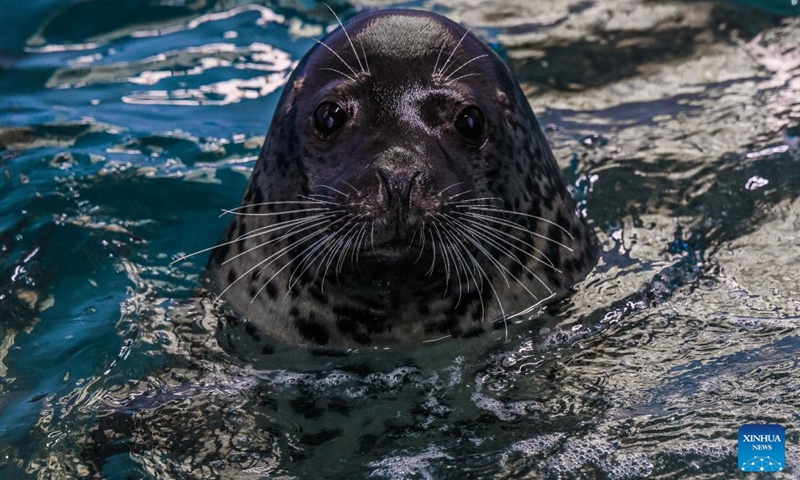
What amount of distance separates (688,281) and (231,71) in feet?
13.9

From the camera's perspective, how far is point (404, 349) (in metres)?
4.29

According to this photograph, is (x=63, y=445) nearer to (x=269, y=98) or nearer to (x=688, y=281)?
(x=688, y=281)

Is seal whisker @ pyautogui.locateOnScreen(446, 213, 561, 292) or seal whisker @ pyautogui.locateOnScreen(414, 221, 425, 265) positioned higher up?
seal whisker @ pyautogui.locateOnScreen(414, 221, 425, 265)

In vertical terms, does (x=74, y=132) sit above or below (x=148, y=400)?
above

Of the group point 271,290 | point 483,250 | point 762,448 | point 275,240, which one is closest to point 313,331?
point 271,290

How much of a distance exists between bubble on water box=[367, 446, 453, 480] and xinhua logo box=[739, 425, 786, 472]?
0.90m

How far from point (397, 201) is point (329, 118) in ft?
2.21

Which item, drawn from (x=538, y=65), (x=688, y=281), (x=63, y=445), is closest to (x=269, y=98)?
(x=538, y=65)

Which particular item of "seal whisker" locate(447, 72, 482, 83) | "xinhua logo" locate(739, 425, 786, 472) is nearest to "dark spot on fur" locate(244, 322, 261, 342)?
"seal whisker" locate(447, 72, 482, 83)

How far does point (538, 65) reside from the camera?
7.90m

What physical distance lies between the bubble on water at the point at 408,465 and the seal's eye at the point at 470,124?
122 cm

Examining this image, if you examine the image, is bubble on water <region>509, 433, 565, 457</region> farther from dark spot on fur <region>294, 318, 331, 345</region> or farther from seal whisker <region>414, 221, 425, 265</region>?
dark spot on fur <region>294, 318, 331, 345</region>

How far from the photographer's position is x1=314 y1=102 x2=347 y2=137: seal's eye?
421cm

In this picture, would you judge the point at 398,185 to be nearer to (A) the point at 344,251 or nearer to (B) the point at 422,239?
(B) the point at 422,239
